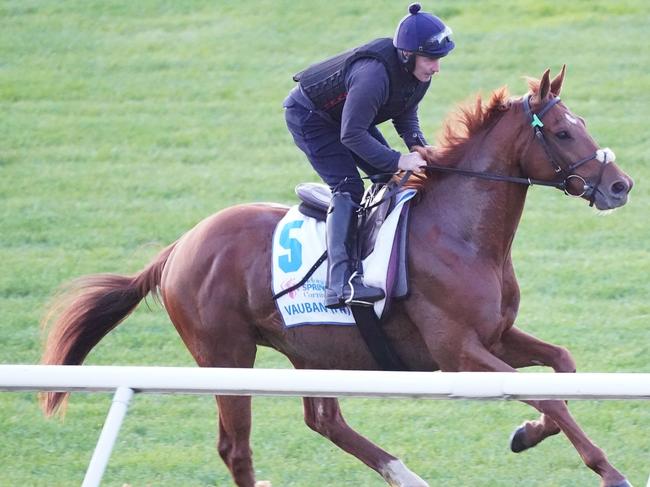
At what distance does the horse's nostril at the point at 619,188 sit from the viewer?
5012 mm

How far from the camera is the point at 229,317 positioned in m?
5.54

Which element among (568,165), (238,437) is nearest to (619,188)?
(568,165)

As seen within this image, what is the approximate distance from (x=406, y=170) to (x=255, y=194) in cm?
519

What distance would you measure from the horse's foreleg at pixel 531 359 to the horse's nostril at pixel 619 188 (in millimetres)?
691

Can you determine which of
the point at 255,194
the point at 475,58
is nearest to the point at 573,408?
the point at 255,194

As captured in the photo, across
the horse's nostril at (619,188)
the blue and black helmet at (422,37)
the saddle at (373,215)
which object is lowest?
the saddle at (373,215)

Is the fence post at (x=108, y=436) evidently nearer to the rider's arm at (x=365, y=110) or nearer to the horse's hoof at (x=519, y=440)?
the rider's arm at (x=365, y=110)

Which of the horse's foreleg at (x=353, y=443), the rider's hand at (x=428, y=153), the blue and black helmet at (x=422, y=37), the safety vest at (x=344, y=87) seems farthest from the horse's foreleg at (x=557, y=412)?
the blue and black helmet at (x=422, y=37)

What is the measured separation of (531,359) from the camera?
17.3 feet

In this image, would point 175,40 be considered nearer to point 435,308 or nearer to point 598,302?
point 598,302

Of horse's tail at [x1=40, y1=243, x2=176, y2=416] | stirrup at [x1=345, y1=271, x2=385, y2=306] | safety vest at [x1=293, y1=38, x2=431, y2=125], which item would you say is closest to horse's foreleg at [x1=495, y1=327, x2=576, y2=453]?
stirrup at [x1=345, y1=271, x2=385, y2=306]

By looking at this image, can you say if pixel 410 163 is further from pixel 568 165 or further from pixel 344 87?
pixel 568 165

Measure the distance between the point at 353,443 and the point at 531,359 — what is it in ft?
2.91

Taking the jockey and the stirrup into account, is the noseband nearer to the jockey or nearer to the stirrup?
the jockey
